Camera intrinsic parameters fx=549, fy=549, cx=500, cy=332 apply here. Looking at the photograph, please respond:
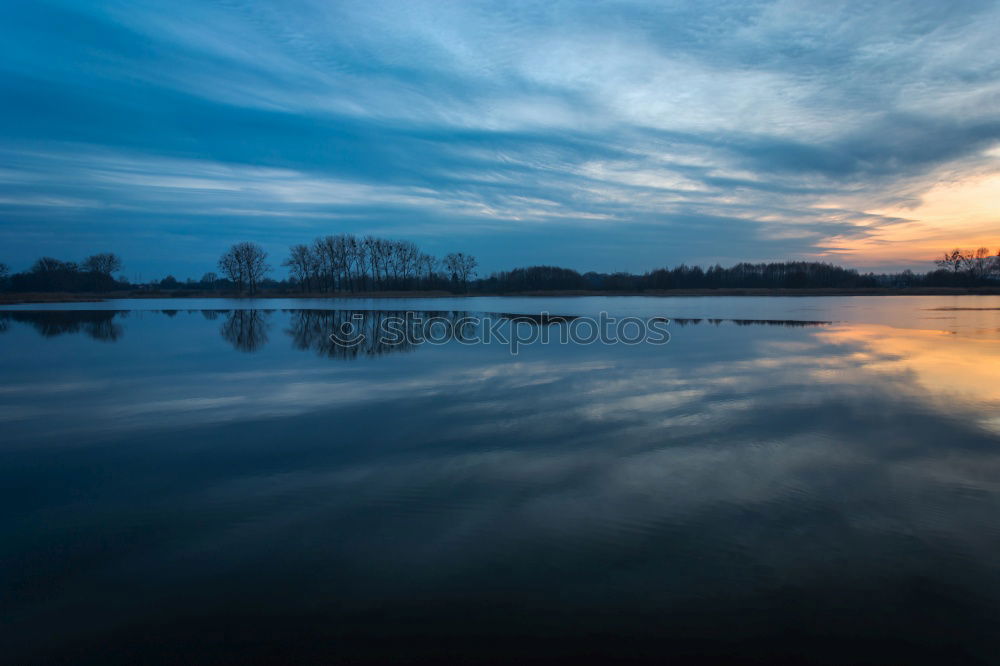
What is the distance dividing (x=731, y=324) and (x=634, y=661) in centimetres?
2436

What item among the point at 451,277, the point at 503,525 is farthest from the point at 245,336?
the point at 451,277

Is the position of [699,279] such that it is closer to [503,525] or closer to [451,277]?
[451,277]

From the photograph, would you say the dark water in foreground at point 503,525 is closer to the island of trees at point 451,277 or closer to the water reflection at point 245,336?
the water reflection at point 245,336

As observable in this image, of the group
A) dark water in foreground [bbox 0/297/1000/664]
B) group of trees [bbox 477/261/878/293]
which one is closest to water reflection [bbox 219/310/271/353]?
dark water in foreground [bbox 0/297/1000/664]

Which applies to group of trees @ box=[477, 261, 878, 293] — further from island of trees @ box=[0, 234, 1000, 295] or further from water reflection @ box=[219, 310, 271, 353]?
water reflection @ box=[219, 310, 271, 353]

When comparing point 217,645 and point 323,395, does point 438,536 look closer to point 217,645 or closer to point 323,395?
point 217,645

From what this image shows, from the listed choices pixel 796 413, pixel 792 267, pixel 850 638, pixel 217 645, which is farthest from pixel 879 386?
pixel 792 267

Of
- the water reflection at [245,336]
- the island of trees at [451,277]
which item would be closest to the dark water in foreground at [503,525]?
the water reflection at [245,336]

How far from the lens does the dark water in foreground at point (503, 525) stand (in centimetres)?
324

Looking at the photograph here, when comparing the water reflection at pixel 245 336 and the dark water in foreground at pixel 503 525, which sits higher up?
the water reflection at pixel 245 336

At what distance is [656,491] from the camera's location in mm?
5340

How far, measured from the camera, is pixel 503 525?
4.61 m

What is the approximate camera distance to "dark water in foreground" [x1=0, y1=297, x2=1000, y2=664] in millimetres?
3242

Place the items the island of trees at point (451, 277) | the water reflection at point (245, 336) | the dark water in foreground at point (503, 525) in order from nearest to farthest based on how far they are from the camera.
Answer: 1. the dark water in foreground at point (503, 525)
2. the water reflection at point (245, 336)
3. the island of trees at point (451, 277)
